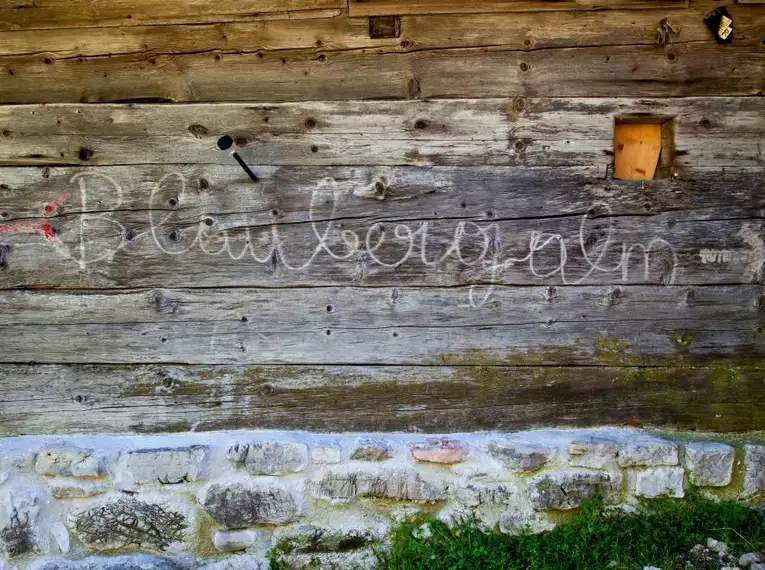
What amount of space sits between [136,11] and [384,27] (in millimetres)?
1255

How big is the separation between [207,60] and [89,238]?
1.08 metres

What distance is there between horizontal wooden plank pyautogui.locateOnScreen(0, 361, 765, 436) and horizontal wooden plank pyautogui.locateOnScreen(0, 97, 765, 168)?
3.51 feet

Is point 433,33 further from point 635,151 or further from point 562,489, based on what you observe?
point 562,489

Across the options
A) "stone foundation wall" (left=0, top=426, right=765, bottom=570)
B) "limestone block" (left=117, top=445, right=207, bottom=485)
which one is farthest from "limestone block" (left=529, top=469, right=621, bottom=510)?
"limestone block" (left=117, top=445, right=207, bottom=485)

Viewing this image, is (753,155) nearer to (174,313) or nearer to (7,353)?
(174,313)

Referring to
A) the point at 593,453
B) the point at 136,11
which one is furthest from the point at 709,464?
the point at 136,11

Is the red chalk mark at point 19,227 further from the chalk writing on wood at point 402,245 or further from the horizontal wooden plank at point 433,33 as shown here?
the horizontal wooden plank at point 433,33

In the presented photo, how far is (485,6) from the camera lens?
3.28 meters

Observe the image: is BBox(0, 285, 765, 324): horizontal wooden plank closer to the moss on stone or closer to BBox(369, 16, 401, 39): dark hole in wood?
the moss on stone

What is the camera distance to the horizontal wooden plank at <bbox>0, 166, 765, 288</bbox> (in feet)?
10.8

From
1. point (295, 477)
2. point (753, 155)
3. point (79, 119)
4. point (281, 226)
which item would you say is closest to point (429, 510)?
point (295, 477)

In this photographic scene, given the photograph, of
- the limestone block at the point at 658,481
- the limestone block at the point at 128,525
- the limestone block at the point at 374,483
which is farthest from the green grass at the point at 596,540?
the limestone block at the point at 128,525

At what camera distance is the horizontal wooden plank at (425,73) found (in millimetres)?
3293

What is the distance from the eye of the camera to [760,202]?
3293mm
